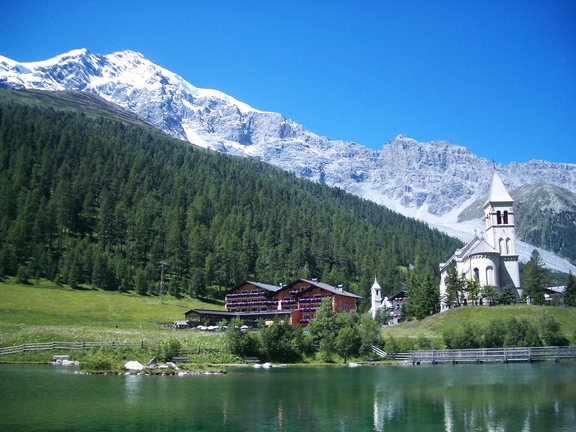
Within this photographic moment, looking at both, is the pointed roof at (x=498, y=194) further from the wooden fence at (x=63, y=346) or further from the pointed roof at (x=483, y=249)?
the wooden fence at (x=63, y=346)

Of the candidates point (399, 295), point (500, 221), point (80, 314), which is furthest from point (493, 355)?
point (399, 295)

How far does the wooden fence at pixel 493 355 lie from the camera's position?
71312 mm

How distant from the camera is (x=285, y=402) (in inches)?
1473

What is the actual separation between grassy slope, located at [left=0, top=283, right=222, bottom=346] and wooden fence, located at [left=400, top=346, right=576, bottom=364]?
3039 centimetres

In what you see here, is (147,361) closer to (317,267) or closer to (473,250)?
(473,250)

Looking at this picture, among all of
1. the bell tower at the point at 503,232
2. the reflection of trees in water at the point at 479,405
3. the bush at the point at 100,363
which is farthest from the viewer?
the bell tower at the point at 503,232

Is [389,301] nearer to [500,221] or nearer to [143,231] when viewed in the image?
[500,221]


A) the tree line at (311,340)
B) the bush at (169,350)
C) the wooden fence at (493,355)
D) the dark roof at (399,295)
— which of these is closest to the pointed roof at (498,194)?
the dark roof at (399,295)

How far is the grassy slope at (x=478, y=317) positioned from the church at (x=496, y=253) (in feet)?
43.5

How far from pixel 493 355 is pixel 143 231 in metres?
94.4

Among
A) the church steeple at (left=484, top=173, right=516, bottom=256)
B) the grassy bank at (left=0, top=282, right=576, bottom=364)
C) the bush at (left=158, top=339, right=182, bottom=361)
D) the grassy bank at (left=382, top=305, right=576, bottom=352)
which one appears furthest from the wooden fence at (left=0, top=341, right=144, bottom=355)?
the church steeple at (left=484, top=173, right=516, bottom=256)

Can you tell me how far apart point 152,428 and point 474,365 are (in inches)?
2010

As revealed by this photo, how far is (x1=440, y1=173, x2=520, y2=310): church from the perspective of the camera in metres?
112

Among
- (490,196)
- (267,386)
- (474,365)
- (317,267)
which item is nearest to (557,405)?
(267,386)
